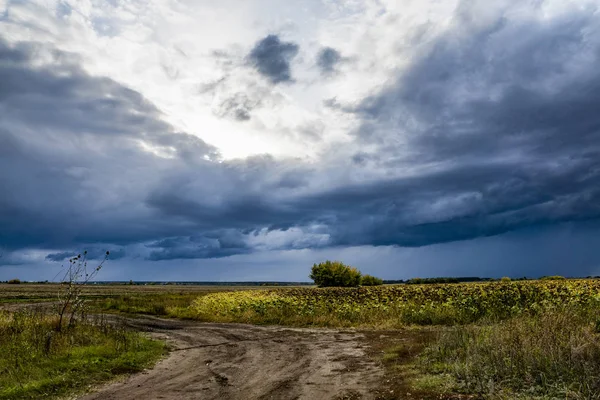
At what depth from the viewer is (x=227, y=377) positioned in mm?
14070

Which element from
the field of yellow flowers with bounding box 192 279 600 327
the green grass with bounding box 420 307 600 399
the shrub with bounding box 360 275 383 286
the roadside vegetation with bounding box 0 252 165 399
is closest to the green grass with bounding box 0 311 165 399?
the roadside vegetation with bounding box 0 252 165 399

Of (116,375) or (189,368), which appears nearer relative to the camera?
(116,375)

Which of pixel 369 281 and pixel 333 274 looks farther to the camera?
pixel 369 281

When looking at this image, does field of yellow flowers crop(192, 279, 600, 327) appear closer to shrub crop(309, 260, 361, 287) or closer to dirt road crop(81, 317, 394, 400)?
dirt road crop(81, 317, 394, 400)

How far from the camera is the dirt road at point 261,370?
473 inches

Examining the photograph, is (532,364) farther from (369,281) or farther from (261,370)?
(369,281)

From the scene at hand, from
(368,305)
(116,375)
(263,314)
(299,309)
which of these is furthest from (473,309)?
(116,375)

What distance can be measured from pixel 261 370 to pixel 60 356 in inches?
277

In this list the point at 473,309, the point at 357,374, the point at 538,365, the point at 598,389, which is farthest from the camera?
the point at 473,309

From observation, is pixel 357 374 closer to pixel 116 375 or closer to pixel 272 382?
pixel 272 382

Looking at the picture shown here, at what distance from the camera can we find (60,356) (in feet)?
49.9

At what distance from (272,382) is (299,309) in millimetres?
18613

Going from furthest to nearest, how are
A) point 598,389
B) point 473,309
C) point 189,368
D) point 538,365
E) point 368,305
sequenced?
point 368,305, point 473,309, point 189,368, point 538,365, point 598,389

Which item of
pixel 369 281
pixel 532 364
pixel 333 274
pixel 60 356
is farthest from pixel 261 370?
pixel 369 281
